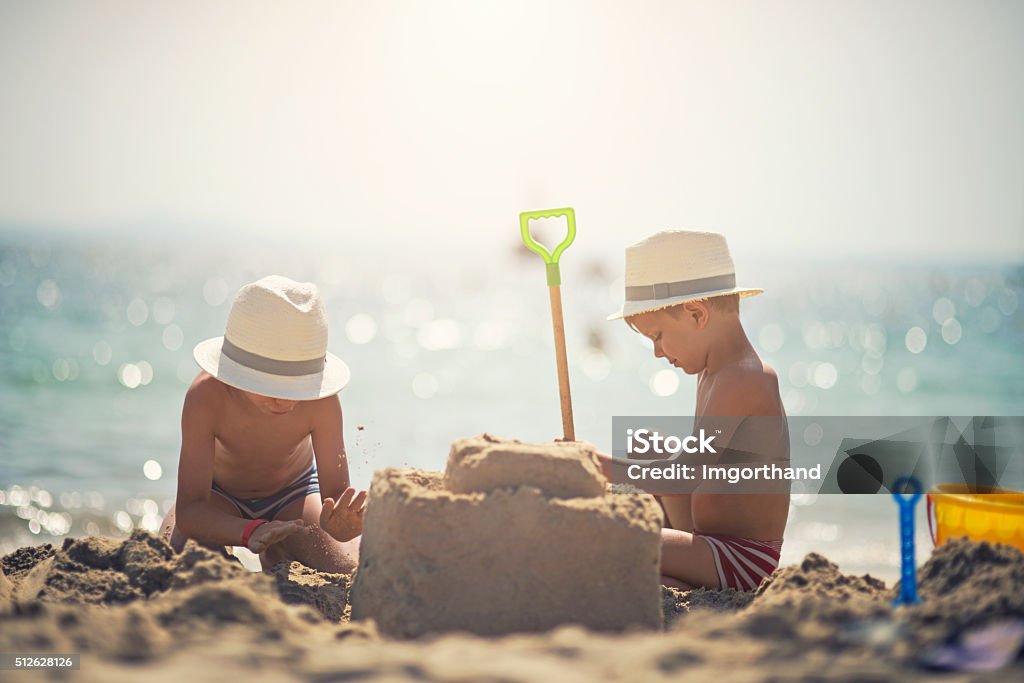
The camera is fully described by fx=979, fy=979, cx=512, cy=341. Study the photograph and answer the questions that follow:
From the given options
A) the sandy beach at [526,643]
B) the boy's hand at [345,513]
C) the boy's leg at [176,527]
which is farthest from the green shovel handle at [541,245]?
the sandy beach at [526,643]

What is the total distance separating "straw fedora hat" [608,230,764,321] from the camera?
125 inches

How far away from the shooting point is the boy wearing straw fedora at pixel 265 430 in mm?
3064

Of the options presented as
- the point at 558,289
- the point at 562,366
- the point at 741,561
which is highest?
the point at 558,289

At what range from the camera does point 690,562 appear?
2996 mm

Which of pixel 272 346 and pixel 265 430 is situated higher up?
pixel 272 346

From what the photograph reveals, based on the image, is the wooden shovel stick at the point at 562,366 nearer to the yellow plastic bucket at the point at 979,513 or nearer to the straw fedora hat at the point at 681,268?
the straw fedora hat at the point at 681,268

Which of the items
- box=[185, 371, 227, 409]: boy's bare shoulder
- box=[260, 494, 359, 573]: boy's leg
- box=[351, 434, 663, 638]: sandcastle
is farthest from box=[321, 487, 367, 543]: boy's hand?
box=[351, 434, 663, 638]: sandcastle

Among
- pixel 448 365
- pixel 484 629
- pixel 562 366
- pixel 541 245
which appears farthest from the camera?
pixel 448 365

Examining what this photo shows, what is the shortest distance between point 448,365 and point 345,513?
1229cm

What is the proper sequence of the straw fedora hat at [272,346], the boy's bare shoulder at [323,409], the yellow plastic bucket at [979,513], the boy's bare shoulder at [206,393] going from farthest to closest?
the boy's bare shoulder at [323,409] < the boy's bare shoulder at [206,393] < the straw fedora hat at [272,346] < the yellow plastic bucket at [979,513]

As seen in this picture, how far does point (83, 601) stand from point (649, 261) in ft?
6.42

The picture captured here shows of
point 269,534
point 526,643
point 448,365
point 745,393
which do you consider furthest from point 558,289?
point 448,365

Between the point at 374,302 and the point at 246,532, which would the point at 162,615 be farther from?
the point at 374,302

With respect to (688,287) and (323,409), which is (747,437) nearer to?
(688,287)
